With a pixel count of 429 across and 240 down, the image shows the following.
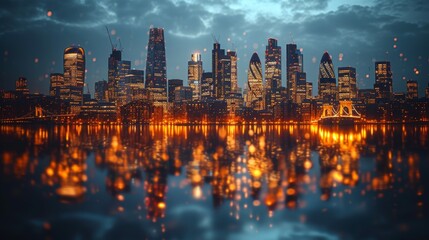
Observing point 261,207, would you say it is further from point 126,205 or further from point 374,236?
A: point 126,205

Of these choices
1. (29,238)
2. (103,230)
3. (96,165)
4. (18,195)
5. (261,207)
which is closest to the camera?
(29,238)

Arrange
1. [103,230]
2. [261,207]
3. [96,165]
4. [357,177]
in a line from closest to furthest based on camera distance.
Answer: [103,230]
[261,207]
[357,177]
[96,165]

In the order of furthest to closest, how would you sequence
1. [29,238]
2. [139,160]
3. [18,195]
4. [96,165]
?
[139,160] < [96,165] < [18,195] < [29,238]

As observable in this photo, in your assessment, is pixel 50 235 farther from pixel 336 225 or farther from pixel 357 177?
pixel 357 177

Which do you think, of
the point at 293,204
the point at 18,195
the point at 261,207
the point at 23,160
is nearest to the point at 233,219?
the point at 261,207

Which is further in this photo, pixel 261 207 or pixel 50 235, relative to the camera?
pixel 261 207

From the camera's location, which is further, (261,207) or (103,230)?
(261,207)

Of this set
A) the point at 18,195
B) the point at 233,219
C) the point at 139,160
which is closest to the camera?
the point at 233,219

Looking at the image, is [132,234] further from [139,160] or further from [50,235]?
[139,160]

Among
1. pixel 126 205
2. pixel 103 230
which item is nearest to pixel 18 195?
pixel 126 205
